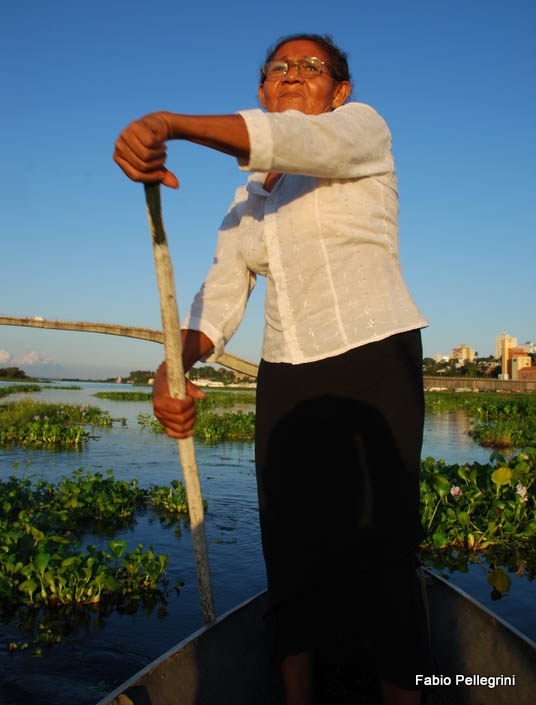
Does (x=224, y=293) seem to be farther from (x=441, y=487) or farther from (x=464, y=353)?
(x=464, y=353)

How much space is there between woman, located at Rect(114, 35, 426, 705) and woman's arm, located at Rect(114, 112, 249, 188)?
282 millimetres

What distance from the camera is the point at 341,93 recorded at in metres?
1.70

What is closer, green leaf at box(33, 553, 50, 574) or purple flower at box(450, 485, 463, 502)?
green leaf at box(33, 553, 50, 574)

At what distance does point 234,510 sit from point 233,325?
4042mm

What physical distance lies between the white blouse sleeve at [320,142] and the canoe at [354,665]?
1.28 m

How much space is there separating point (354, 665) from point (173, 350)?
1.23 meters

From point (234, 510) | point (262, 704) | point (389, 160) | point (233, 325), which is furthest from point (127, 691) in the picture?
point (234, 510)

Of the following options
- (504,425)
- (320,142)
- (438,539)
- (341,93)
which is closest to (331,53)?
(341,93)

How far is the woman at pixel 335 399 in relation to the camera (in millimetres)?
1488

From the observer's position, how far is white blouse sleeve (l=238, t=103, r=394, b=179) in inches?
46.4

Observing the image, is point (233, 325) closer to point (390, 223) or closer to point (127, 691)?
point (390, 223)

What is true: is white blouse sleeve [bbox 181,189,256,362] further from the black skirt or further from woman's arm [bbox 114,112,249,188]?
woman's arm [bbox 114,112,249,188]

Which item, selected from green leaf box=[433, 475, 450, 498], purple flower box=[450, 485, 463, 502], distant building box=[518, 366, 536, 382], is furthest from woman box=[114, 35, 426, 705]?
distant building box=[518, 366, 536, 382]

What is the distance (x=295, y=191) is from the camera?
155 centimetres
